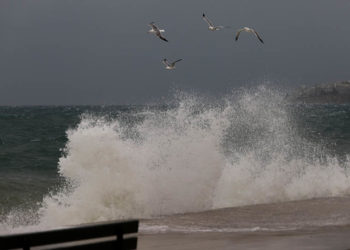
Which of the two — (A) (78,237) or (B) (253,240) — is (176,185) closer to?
(B) (253,240)

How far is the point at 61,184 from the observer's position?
1634 cm

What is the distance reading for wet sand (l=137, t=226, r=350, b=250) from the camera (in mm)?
6535

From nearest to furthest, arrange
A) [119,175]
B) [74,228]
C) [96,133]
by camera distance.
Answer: [74,228] < [119,175] < [96,133]

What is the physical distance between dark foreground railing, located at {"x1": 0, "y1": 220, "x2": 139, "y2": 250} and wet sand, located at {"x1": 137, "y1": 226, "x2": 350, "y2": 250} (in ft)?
6.56

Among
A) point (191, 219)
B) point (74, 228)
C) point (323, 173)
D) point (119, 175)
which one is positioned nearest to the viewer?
point (74, 228)

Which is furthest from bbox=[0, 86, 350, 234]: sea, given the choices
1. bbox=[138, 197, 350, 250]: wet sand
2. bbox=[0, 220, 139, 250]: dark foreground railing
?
bbox=[0, 220, 139, 250]: dark foreground railing

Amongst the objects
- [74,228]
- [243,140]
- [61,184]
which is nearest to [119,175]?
[61,184]

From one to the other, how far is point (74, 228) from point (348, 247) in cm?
303

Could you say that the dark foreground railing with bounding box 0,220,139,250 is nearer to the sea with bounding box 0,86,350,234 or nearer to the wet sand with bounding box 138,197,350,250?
the wet sand with bounding box 138,197,350,250

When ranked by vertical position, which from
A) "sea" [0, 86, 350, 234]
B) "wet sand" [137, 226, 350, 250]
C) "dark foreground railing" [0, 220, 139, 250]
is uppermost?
"sea" [0, 86, 350, 234]

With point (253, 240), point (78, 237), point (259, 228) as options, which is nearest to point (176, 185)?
point (259, 228)

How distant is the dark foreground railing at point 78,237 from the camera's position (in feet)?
13.1

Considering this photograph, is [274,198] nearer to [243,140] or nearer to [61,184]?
[61,184]

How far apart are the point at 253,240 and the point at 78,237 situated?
302cm
